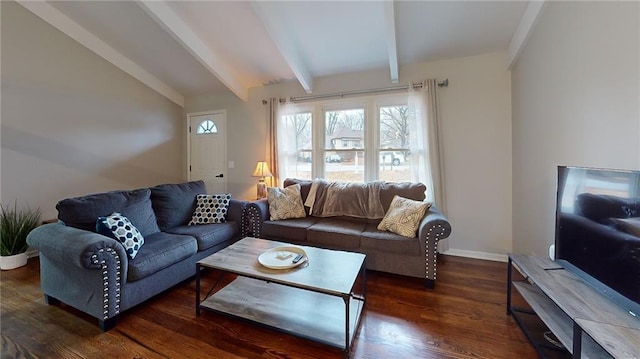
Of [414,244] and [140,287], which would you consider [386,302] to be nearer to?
[414,244]

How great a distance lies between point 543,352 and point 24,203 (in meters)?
5.23

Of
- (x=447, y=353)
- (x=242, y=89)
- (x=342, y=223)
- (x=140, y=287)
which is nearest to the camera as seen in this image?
(x=447, y=353)

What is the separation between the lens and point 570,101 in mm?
1798

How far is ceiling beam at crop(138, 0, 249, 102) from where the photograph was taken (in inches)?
108

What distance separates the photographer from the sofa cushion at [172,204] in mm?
2732

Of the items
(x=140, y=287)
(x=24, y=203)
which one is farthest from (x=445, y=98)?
(x=24, y=203)

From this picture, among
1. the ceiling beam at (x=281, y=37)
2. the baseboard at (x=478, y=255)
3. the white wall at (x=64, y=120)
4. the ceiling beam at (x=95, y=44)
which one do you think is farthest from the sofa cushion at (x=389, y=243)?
the ceiling beam at (x=95, y=44)

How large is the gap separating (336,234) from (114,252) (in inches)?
73.5

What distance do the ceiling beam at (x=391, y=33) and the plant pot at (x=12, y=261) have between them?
469 centimetres

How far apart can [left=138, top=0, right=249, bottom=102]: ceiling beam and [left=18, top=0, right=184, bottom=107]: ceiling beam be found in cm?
148

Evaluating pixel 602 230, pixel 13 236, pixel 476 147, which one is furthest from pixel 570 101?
pixel 13 236

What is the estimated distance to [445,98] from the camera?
316 centimetres

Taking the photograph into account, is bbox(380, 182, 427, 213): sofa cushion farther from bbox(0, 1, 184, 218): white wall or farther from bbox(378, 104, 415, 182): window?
bbox(0, 1, 184, 218): white wall

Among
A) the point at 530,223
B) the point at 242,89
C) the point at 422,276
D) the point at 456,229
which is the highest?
the point at 242,89
